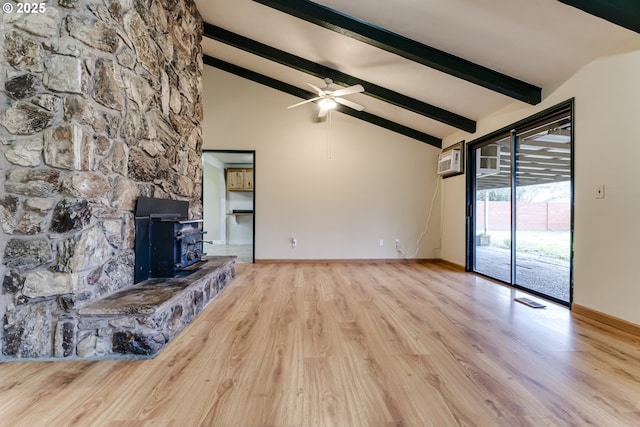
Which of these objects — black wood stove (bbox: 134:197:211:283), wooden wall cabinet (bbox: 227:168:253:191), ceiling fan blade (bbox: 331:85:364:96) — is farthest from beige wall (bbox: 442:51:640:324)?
wooden wall cabinet (bbox: 227:168:253:191)

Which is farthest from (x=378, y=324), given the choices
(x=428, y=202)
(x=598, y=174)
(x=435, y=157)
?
(x=435, y=157)

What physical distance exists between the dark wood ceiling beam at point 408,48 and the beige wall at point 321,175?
206cm

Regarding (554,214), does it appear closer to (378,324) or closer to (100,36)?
(378,324)

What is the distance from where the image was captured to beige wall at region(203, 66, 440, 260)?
484 centimetres

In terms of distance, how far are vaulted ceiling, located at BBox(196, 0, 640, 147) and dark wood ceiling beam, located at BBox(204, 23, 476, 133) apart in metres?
0.01

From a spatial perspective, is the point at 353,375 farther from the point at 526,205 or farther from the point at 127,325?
the point at 526,205

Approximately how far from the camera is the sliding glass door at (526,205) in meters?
2.93

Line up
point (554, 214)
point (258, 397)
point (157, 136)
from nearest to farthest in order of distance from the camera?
1. point (258, 397)
2. point (157, 136)
3. point (554, 214)

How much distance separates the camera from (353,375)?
1.50 metres

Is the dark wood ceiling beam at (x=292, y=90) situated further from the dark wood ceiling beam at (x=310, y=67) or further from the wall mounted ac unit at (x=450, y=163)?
the dark wood ceiling beam at (x=310, y=67)

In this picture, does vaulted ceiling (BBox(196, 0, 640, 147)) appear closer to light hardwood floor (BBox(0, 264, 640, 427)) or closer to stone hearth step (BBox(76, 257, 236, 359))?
light hardwood floor (BBox(0, 264, 640, 427))

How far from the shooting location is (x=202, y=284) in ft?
8.18

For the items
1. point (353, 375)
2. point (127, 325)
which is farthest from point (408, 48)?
point (127, 325)

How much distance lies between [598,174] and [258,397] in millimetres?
3182
